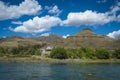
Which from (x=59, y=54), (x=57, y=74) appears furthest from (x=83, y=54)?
(x=57, y=74)

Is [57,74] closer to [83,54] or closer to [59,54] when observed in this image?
[59,54]

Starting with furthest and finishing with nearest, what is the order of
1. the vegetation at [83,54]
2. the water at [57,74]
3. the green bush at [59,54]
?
the vegetation at [83,54], the green bush at [59,54], the water at [57,74]

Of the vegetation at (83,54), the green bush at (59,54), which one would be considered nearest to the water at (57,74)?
the green bush at (59,54)

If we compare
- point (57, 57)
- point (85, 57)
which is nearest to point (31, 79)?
point (57, 57)

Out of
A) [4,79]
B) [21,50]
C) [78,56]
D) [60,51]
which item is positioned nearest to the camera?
[4,79]

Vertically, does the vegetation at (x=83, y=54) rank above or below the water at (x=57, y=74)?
above

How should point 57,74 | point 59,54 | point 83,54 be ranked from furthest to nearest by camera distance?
1. point 83,54
2. point 59,54
3. point 57,74

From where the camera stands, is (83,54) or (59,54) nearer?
(59,54)

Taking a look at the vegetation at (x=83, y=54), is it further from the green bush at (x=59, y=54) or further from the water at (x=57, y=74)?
the water at (x=57, y=74)

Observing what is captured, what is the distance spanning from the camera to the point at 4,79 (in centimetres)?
5122

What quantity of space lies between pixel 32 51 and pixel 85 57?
4285cm

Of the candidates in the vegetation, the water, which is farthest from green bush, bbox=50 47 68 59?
the water

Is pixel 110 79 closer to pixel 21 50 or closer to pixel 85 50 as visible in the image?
pixel 85 50

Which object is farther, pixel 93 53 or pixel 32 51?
pixel 32 51
